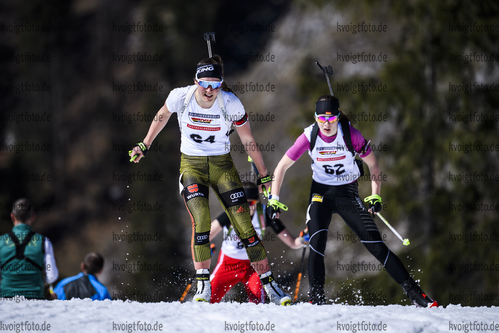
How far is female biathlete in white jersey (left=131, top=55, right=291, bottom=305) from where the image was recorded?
6609 mm

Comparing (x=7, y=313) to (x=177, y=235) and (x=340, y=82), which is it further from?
(x=177, y=235)

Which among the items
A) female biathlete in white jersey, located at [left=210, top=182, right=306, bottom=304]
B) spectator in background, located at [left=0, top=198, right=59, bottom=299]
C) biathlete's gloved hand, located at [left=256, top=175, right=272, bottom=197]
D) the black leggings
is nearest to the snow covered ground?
the black leggings

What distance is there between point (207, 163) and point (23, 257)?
2.56m

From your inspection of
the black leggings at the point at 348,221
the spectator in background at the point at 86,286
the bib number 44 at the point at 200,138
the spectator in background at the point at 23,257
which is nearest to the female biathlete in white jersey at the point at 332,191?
the black leggings at the point at 348,221

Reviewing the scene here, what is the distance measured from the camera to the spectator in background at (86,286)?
7.83m

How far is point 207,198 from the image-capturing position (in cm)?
670

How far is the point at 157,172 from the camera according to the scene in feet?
82.2

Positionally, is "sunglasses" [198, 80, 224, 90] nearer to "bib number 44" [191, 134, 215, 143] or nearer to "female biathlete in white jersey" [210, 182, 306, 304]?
"bib number 44" [191, 134, 215, 143]

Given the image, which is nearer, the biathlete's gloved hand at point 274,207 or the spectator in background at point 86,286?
the biathlete's gloved hand at point 274,207

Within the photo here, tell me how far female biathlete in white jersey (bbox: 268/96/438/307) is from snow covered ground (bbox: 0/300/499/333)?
766 millimetres

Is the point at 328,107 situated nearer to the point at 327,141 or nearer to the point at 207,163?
the point at 327,141

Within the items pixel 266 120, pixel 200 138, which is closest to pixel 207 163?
pixel 200 138

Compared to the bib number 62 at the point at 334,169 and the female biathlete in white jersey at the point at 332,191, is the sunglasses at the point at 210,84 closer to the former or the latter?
the female biathlete in white jersey at the point at 332,191

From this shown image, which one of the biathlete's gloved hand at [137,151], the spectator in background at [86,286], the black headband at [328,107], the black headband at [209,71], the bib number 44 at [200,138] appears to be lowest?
the spectator in background at [86,286]
